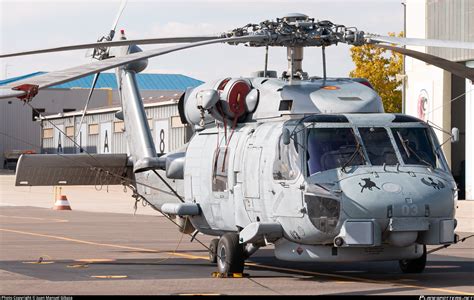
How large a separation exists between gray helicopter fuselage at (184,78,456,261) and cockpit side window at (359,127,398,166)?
13 millimetres

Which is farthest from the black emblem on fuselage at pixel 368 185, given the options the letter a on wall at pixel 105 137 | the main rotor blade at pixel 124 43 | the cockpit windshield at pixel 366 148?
the letter a on wall at pixel 105 137

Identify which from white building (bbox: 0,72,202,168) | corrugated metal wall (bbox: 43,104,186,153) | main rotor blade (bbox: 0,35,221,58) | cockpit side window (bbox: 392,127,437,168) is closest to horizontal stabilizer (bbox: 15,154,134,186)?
main rotor blade (bbox: 0,35,221,58)

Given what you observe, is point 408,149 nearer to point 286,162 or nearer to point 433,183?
point 433,183

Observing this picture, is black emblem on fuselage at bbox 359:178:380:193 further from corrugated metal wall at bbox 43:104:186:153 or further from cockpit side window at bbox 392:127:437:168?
corrugated metal wall at bbox 43:104:186:153

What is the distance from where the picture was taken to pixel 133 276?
634 inches

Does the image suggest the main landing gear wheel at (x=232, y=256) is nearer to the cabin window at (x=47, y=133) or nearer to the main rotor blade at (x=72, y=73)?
the main rotor blade at (x=72, y=73)

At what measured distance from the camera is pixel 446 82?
43.5 meters

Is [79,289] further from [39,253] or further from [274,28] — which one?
[39,253]

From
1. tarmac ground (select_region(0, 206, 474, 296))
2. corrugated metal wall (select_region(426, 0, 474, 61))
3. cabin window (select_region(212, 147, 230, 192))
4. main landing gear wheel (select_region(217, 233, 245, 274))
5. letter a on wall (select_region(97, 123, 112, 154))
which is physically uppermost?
corrugated metal wall (select_region(426, 0, 474, 61))

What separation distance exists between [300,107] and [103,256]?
602cm

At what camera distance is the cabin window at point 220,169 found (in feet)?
54.3

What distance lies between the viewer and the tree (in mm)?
69438

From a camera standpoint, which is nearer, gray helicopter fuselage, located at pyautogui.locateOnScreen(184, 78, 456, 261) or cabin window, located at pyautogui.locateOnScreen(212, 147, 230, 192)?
gray helicopter fuselage, located at pyautogui.locateOnScreen(184, 78, 456, 261)

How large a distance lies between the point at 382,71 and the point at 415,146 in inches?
2212
